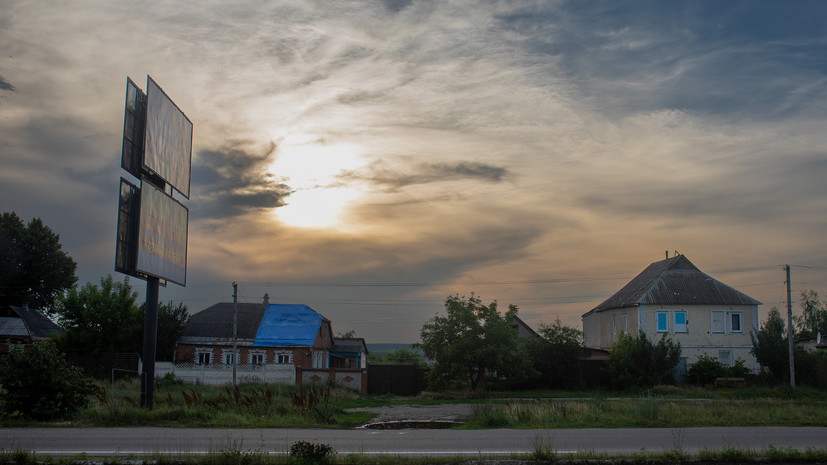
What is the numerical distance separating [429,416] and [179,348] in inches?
1084

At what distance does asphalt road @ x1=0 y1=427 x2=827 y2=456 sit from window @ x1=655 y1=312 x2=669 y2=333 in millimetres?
26480

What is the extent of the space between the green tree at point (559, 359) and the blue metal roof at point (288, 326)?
16.1 meters


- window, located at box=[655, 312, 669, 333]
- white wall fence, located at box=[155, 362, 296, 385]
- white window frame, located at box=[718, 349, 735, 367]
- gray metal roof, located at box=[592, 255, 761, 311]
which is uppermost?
gray metal roof, located at box=[592, 255, 761, 311]

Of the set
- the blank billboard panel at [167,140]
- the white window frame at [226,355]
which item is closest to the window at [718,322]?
the white window frame at [226,355]

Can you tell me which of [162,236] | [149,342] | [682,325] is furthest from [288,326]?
[682,325]

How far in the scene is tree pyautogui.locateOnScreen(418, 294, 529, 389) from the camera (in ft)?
120

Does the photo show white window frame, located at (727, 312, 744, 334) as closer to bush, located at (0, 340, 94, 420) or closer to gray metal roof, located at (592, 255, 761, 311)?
gray metal roof, located at (592, 255, 761, 311)

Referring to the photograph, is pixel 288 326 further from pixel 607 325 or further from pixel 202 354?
pixel 607 325

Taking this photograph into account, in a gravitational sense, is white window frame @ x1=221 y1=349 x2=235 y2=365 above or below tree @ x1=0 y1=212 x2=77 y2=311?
below

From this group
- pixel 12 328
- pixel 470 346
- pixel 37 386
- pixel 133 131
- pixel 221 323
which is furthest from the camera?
pixel 12 328

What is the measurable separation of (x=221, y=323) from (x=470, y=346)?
2115cm

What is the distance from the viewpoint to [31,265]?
6078 cm

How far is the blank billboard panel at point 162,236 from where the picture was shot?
21.5 metres

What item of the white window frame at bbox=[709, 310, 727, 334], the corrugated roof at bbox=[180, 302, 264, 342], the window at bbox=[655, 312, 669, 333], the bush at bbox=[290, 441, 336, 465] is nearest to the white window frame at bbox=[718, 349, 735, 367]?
the white window frame at bbox=[709, 310, 727, 334]
